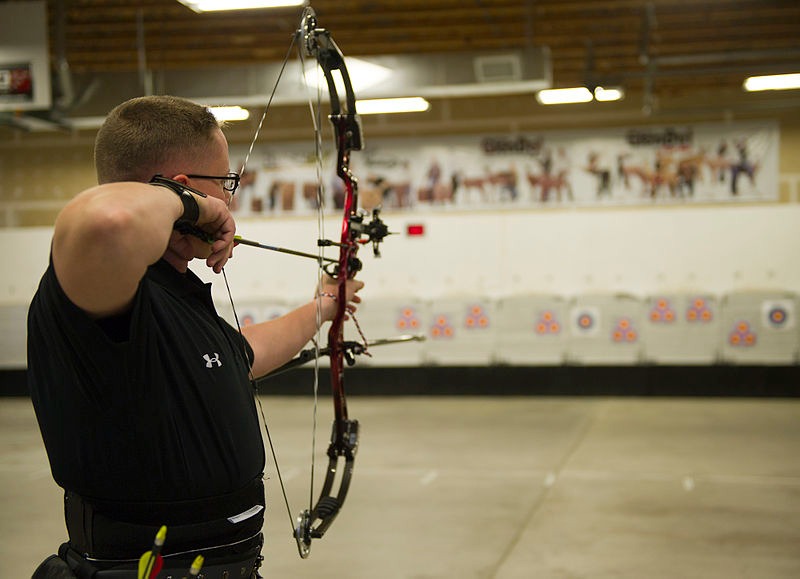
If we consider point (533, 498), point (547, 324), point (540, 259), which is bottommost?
point (533, 498)

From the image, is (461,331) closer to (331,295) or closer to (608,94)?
(608,94)

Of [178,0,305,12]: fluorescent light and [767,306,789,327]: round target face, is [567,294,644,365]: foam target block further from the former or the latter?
[178,0,305,12]: fluorescent light

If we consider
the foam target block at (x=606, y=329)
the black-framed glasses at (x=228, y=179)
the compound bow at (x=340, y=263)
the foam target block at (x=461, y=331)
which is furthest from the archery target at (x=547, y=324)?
the black-framed glasses at (x=228, y=179)

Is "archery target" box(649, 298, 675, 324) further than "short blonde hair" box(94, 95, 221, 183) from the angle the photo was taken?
Yes

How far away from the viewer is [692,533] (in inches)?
162

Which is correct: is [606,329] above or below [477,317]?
below

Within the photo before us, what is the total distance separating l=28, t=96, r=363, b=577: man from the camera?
103cm

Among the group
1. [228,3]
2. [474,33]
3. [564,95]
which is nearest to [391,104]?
[474,33]

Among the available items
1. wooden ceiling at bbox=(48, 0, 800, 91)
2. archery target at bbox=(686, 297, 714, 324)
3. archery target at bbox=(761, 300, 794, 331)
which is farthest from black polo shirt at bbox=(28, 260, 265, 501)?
archery target at bbox=(761, 300, 794, 331)

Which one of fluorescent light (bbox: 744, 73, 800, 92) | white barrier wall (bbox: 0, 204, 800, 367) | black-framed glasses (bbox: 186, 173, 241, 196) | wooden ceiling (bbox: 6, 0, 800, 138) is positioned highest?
wooden ceiling (bbox: 6, 0, 800, 138)

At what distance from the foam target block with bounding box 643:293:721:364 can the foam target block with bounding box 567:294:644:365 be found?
0.34 ft

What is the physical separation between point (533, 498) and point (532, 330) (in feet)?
14.3

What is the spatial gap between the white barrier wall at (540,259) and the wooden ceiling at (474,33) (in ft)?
3.97

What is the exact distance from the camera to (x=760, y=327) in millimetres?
8617
